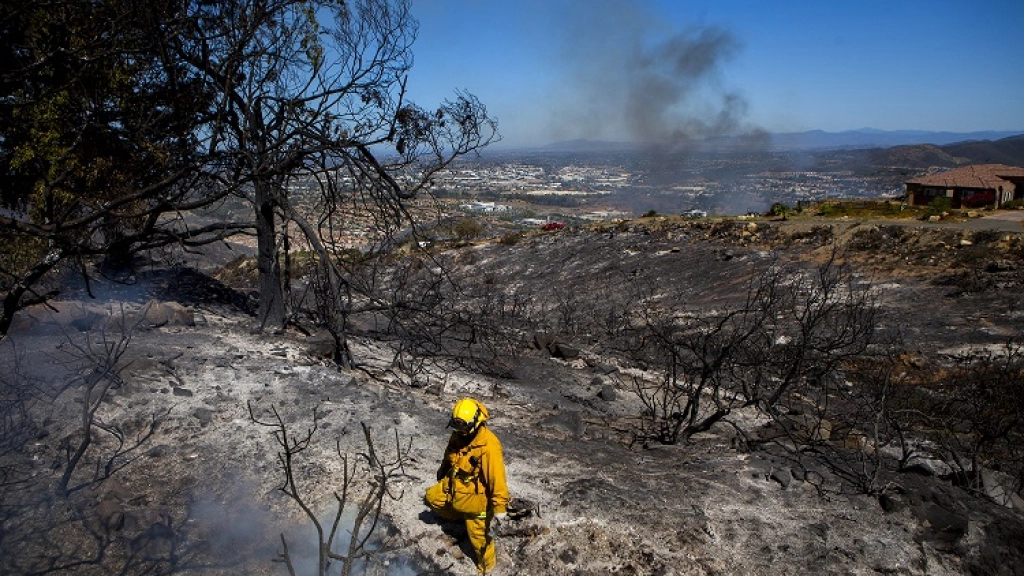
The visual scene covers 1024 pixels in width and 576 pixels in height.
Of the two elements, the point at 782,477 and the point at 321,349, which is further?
the point at 321,349

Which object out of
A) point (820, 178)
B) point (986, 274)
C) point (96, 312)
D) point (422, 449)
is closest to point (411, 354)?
point (422, 449)

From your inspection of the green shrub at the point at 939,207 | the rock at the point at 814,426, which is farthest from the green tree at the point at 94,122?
the green shrub at the point at 939,207

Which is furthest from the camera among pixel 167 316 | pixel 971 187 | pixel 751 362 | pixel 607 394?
pixel 971 187

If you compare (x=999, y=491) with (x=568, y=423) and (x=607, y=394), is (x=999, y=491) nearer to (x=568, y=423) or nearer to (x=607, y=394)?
(x=568, y=423)

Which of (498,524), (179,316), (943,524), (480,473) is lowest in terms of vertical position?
(943,524)

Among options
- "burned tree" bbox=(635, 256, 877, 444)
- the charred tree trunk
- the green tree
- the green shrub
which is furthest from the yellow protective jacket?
the green shrub

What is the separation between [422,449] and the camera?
18.9 ft

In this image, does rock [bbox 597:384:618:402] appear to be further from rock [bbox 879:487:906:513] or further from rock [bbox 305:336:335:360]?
rock [bbox 879:487:906:513]

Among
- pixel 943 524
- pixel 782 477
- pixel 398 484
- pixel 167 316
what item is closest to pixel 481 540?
pixel 398 484

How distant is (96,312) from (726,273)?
14.8 meters

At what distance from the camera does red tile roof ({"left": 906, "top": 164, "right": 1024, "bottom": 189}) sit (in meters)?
29.4

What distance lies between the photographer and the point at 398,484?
16.7ft

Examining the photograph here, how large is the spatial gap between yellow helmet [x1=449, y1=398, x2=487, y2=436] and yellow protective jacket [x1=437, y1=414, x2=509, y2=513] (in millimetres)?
Result: 93

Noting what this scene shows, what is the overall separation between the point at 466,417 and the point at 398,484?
4.09ft
